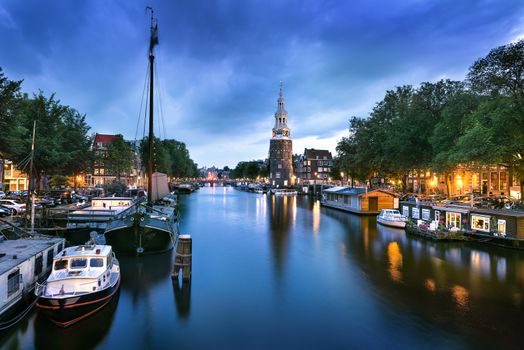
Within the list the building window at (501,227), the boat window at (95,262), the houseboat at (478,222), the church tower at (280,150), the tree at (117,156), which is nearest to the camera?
the boat window at (95,262)

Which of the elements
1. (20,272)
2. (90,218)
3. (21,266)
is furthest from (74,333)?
(90,218)

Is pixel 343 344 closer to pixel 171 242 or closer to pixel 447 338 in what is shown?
pixel 447 338

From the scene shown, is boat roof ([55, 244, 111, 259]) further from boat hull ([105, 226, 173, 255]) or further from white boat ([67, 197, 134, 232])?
white boat ([67, 197, 134, 232])

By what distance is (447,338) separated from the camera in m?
13.8

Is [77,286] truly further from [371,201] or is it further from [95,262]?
[371,201]

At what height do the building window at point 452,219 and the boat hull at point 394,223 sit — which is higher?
the building window at point 452,219

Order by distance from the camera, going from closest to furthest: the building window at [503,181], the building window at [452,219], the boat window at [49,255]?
the boat window at [49,255], the building window at [452,219], the building window at [503,181]

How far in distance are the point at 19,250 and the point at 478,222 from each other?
38.2m

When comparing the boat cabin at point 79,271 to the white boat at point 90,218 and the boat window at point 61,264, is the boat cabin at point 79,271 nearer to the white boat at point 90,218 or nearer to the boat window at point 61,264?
the boat window at point 61,264

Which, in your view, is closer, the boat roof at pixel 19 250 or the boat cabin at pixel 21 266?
the boat cabin at pixel 21 266

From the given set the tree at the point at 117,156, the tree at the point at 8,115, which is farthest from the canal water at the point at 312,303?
the tree at the point at 117,156

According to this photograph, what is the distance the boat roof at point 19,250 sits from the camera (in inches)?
602

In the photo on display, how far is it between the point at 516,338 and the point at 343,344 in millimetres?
7196

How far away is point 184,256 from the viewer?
66.8 ft
